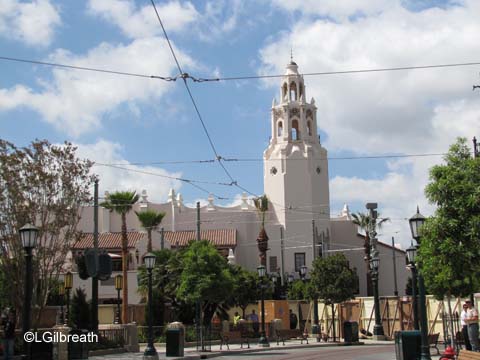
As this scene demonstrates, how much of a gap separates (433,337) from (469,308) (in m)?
10.4

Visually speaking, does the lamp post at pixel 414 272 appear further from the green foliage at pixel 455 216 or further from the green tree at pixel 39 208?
the green tree at pixel 39 208

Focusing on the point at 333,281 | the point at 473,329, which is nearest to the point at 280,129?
the point at 333,281

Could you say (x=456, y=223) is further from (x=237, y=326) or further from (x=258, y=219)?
(x=258, y=219)

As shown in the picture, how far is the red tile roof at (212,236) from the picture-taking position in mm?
79125

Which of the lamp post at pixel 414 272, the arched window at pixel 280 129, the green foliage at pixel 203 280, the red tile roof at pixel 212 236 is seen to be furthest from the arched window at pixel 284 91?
the lamp post at pixel 414 272

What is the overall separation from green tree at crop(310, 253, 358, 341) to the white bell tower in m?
37.1

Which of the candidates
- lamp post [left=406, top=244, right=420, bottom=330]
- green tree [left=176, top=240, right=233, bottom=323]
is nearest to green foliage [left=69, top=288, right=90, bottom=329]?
green tree [left=176, top=240, right=233, bottom=323]

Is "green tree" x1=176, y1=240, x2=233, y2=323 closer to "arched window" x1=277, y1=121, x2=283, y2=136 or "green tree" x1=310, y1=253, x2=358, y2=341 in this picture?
"green tree" x1=310, y1=253, x2=358, y2=341

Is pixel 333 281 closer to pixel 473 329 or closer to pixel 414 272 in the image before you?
pixel 414 272

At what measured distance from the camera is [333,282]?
4353 centimetres

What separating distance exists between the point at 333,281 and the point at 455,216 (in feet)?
87.4

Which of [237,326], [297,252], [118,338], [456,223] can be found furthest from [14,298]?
[297,252]

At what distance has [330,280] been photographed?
43594mm

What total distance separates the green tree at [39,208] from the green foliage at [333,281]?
56.6 feet
